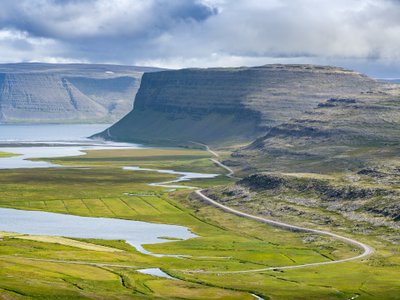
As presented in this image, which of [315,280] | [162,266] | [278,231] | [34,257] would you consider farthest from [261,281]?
[278,231]

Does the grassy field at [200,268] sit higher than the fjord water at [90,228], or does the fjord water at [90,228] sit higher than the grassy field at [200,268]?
the grassy field at [200,268]

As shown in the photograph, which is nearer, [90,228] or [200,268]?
[200,268]

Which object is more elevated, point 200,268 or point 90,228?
point 200,268

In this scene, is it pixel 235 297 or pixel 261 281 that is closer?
pixel 235 297

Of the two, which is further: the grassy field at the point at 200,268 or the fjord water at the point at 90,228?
the fjord water at the point at 90,228

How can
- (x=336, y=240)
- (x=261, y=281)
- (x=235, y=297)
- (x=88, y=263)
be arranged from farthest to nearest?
(x=336, y=240)
(x=88, y=263)
(x=261, y=281)
(x=235, y=297)

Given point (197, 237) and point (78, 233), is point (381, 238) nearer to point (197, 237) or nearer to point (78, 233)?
point (197, 237)

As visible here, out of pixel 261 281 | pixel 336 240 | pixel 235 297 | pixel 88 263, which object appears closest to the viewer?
pixel 235 297

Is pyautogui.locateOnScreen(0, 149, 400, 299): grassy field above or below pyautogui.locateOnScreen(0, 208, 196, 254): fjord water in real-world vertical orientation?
above

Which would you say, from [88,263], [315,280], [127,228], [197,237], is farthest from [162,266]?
[127,228]

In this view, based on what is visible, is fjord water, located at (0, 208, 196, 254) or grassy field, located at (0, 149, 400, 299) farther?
fjord water, located at (0, 208, 196, 254)
